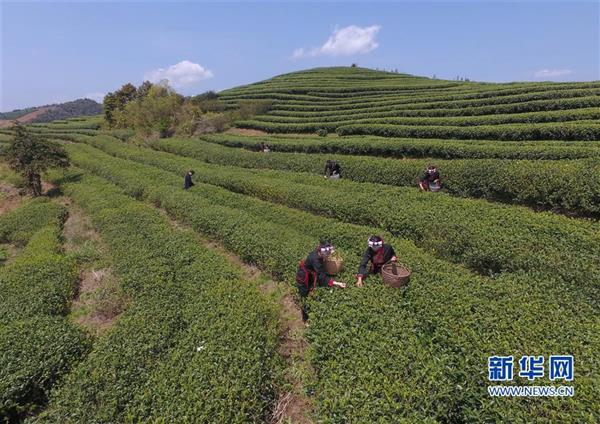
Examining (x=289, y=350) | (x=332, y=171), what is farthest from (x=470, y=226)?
(x=332, y=171)

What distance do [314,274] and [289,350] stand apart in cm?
185

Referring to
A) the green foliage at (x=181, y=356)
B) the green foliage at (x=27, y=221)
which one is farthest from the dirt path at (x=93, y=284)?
the green foliage at (x=27, y=221)

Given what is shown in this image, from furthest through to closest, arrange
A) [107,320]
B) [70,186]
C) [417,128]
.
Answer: [417,128], [70,186], [107,320]

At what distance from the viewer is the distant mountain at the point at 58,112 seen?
456 ft

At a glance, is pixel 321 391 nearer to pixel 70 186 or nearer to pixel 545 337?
pixel 545 337

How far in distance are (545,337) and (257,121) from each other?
138ft

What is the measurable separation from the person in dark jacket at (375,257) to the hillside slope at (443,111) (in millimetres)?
18272

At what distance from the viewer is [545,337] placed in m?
5.62

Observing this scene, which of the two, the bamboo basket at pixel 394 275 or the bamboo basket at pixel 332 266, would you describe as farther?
the bamboo basket at pixel 332 266

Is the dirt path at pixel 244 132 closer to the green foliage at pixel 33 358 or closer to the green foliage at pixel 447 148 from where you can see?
the green foliage at pixel 447 148

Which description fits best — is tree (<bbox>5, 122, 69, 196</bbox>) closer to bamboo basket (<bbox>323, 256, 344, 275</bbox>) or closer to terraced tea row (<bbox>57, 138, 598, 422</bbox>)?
terraced tea row (<bbox>57, 138, 598, 422</bbox>)

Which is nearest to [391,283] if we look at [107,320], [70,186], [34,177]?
[107,320]

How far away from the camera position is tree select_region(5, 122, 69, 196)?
23188mm

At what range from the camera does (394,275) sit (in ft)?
24.9
